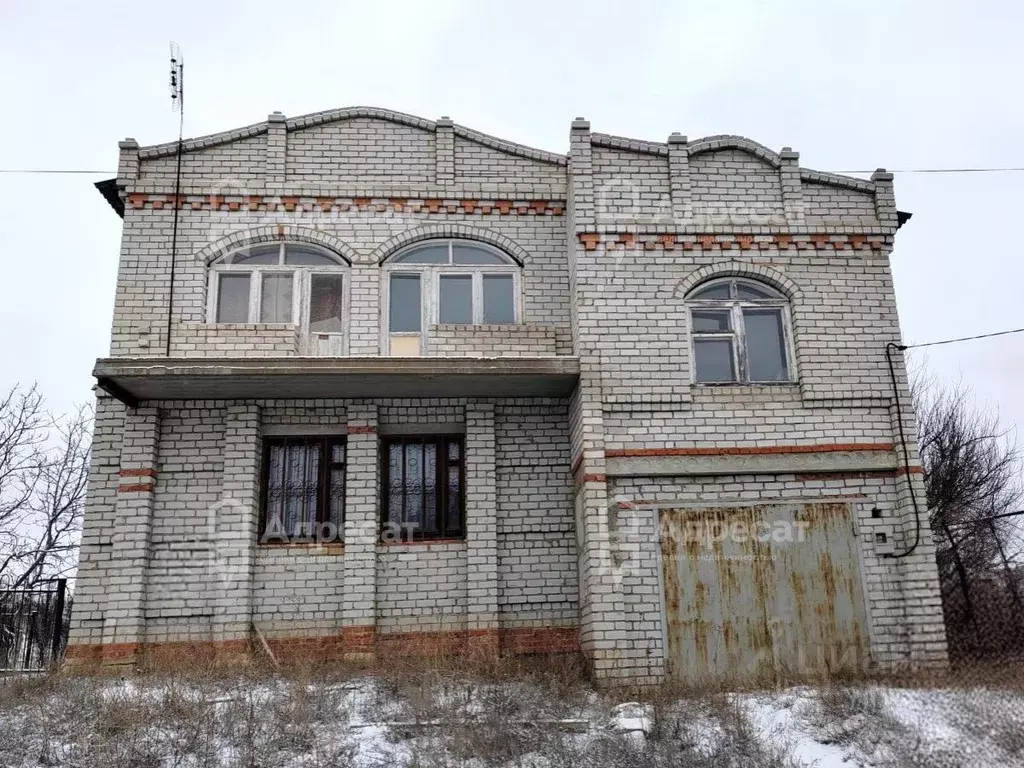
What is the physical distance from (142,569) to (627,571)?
511 cm

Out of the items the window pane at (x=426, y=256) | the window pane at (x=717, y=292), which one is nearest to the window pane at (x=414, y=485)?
the window pane at (x=426, y=256)

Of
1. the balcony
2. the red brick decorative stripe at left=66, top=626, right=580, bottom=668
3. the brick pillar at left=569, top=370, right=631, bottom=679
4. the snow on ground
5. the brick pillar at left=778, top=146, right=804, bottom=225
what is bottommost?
the snow on ground

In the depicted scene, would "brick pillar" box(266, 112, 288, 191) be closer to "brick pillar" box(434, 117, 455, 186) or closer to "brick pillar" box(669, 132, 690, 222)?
"brick pillar" box(434, 117, 455, 186)

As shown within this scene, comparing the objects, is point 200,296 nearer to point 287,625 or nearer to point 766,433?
point 287,625

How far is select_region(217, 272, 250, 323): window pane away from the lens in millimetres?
11016

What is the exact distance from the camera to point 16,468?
19.4 metres

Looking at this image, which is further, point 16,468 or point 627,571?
point 16,468

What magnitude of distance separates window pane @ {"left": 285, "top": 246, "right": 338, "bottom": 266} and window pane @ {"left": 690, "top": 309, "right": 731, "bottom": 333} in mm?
4305

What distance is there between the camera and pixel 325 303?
11094mm

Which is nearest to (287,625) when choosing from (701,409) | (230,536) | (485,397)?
(230,536)

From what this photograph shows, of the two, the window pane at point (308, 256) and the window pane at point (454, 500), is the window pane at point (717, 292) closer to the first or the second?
the window pane at point (454, 500)

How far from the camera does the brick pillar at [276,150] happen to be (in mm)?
11305

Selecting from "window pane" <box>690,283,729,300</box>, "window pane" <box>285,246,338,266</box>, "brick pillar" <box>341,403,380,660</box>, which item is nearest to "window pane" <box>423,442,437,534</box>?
"brick pillar" <box>341,403,380,660</box>

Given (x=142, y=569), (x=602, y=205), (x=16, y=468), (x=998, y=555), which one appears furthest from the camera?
(x=16, y=468)
